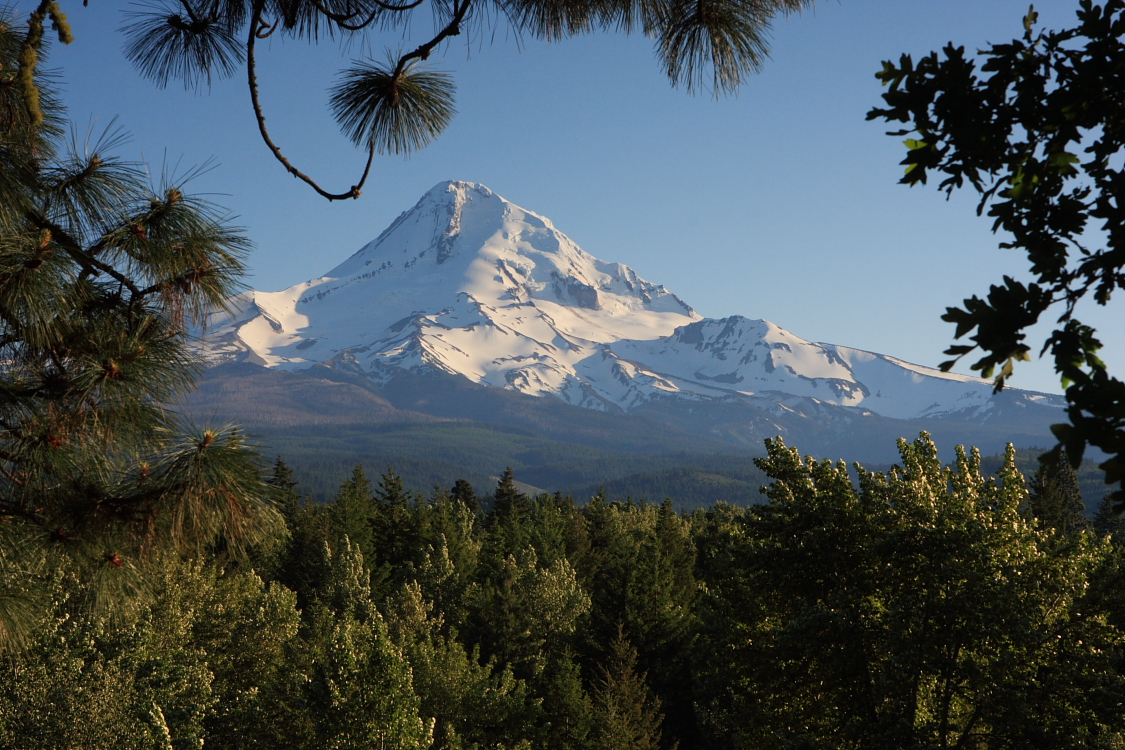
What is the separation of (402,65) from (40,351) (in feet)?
9.92

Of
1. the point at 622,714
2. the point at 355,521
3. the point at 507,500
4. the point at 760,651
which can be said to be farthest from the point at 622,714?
the point at 507,500

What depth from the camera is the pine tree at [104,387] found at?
4.52 metres

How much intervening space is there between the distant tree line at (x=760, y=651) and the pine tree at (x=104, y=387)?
0.35 metres

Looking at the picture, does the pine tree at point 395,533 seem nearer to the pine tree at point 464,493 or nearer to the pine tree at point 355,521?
the pine tree at point 355,521

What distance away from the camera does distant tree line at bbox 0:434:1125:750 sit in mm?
11555

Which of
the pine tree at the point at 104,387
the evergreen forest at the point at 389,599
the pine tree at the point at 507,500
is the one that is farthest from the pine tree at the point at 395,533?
the pine tree at the point at 104,387

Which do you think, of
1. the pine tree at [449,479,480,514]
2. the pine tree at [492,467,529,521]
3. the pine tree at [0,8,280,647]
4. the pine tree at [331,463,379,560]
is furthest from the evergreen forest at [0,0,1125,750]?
the pine tree at [449,479,480,514]

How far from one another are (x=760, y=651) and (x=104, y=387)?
12841 millimetres

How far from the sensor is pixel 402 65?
5754 mm

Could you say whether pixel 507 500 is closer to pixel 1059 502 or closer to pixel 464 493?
pixel 464 493

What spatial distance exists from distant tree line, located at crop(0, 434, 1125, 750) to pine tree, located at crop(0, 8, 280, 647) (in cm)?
35

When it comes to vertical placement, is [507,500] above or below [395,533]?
above

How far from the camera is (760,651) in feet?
47.8

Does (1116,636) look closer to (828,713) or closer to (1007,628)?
(1007,628)
